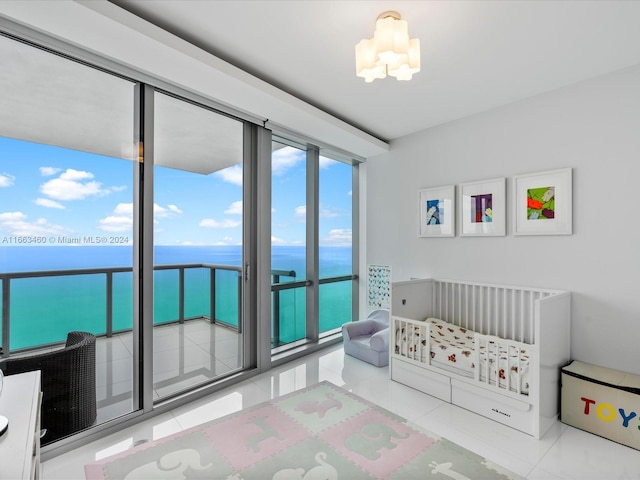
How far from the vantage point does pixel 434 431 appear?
2117 mm

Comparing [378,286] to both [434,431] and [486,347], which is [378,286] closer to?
[486,347]

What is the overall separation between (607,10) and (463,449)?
8.71 ft

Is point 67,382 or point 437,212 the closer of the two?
point 67,382

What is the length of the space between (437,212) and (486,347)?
154cm

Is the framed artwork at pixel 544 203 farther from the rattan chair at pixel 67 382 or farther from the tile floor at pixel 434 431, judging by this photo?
the rattan chair at pixel 67 382

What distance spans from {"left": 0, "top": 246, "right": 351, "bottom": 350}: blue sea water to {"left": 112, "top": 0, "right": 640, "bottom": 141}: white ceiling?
4.90ft

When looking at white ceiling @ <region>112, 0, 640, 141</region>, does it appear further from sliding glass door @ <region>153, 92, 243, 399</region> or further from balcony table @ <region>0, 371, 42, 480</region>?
balcony table @ <region>0, 371, 42, 480</region>

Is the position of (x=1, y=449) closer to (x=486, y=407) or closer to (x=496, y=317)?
(x=486, y=407)

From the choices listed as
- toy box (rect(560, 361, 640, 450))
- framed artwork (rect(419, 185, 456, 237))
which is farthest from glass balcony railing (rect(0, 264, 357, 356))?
toy box (rect(560, 361, 640, 450))

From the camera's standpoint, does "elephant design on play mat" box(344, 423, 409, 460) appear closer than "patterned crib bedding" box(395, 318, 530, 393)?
Yes

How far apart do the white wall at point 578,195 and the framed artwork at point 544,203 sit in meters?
0.06

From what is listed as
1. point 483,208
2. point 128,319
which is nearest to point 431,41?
point 483,208

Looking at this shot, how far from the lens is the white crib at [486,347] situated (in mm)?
2104

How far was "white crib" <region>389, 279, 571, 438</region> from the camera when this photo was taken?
6.90 feet
